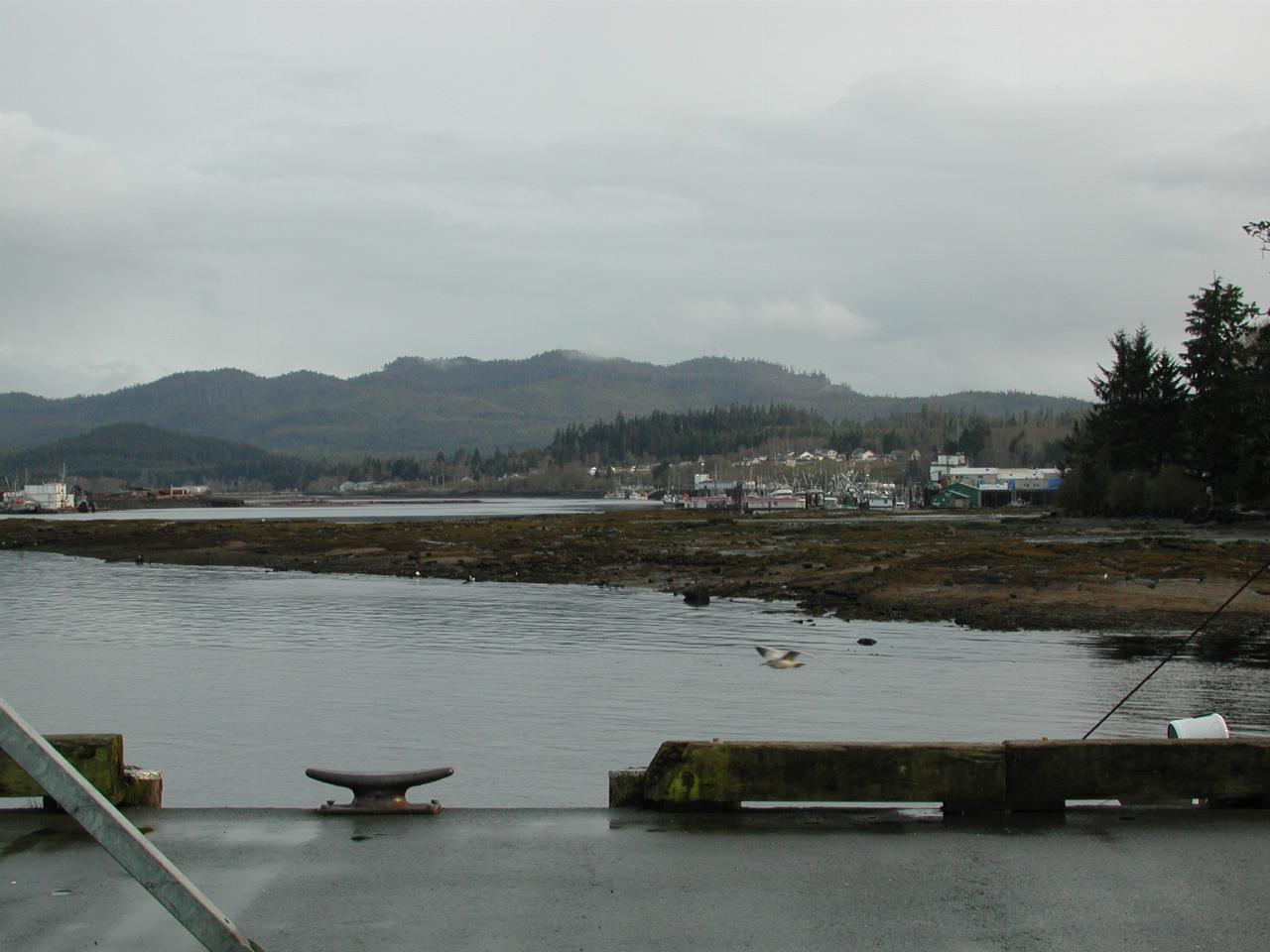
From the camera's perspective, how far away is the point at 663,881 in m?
8.45

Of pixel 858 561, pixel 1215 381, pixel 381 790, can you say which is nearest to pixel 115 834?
pixel 381 790

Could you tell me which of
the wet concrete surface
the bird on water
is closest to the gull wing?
the bird on water

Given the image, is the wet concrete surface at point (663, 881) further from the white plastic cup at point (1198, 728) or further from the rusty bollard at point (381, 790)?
the white plastic cup at point (1198, 728)

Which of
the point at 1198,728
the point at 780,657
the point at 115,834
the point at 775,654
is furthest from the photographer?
the point at 775,654

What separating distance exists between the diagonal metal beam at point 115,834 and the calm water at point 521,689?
8694 mm

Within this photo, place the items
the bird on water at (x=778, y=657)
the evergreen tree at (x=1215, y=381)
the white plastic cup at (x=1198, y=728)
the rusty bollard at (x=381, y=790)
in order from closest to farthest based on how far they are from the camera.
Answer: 1. the rusty bollard at (x=381, y=790)
2. the white plastic cup at (x=1198, y=728)
3. the bird on water at (x=778, y=657)
4. the evergreen tree at (x=1215, y=381)

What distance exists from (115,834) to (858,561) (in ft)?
161

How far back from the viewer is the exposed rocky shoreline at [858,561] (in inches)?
1435

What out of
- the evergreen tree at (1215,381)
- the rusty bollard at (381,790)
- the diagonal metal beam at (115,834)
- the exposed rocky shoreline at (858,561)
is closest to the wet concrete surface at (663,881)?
the rusty bollard at (381,790)

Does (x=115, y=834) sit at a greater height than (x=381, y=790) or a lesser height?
greater

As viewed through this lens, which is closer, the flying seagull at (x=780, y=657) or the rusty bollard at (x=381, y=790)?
the rusty bollard at (x=381, y=790)

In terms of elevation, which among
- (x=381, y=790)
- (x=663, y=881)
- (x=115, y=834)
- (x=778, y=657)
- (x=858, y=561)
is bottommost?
(x=778, y=657)

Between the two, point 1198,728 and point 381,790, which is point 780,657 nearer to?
point 1198,728

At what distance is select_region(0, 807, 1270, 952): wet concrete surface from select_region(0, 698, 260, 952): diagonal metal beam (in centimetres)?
128
